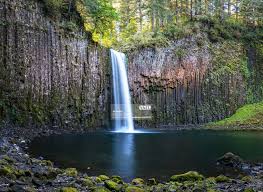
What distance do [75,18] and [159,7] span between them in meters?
16.6

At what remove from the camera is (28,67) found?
31609 mm

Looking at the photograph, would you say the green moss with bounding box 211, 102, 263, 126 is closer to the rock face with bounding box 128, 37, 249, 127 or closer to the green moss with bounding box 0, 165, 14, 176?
the rock face with bounding box 128, 37, 249, 127

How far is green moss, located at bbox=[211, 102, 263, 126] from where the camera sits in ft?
142

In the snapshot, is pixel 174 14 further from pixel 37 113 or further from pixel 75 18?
pixel 37 113

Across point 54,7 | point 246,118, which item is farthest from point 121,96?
point 246,118

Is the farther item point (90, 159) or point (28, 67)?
point (28, 67)

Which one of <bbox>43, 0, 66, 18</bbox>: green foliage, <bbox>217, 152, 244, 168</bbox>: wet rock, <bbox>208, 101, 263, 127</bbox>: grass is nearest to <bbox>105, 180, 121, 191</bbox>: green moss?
<bbox>217, 152, 244, 168</bbox>: wet rock

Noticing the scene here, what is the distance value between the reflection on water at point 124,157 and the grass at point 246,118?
19451 mm

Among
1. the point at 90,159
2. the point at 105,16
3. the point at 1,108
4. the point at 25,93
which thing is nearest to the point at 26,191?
the point at 90,159

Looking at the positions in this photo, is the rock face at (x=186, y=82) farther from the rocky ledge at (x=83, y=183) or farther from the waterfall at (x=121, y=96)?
the rocky ledge at (x=83, y=183)

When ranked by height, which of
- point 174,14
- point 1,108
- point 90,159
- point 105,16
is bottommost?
point 90,159

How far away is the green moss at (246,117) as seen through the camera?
142 feet

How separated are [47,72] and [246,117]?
23.9m

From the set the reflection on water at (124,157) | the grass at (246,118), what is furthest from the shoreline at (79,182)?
the grass at (246,118)
